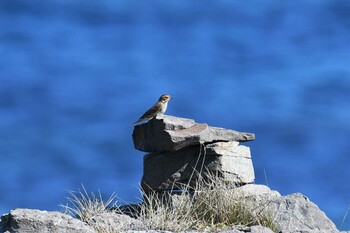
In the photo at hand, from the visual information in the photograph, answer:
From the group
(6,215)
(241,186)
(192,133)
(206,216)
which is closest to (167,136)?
(192,133)

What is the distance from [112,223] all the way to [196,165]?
3.31 m

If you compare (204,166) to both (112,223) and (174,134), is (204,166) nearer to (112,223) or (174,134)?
(174,134)

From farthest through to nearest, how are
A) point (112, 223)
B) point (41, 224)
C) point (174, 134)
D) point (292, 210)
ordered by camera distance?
1. point (174, 134)
2. point (292, 210)
3. point (112, 223)
4. point (41, 224)

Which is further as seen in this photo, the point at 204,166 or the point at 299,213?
the point at 204,166

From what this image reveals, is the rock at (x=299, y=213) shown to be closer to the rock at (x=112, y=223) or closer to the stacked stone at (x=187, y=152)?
the stacked stone at (x=187, y=152)

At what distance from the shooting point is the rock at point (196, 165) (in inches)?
456

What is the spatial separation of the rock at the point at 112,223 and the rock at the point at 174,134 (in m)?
2.19

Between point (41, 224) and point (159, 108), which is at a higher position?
point (159, 108)

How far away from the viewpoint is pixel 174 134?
1150cm

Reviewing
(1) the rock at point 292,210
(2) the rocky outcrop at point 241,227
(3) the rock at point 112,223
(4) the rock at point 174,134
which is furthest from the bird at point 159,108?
(3) the rock at point 112,223

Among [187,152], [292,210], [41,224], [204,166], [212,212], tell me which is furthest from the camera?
[187,152]

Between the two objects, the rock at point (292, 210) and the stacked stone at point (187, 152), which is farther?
the stacked stone at point (187, 152)

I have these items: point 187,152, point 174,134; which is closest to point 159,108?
point 174,134

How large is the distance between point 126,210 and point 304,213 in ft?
10.1
